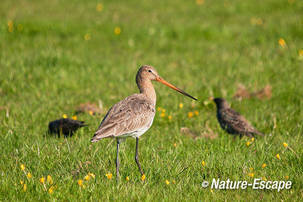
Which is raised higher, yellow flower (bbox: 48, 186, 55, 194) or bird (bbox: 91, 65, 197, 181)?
bird (bbox: 91, 65, 197, 181)

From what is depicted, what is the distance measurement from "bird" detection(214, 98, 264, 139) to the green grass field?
0.17 meters

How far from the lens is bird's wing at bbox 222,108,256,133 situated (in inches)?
297

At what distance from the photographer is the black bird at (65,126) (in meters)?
7.28

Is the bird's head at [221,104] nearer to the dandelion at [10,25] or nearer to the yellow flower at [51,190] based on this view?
the yellow flower at [51,190]

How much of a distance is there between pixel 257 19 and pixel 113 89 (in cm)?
740

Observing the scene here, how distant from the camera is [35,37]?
13.8 metres

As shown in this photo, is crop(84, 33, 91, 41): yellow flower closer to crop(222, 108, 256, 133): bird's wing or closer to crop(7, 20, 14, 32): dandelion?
crop(7, 20, 14, 32): dandelion

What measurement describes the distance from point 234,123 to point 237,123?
52 mm

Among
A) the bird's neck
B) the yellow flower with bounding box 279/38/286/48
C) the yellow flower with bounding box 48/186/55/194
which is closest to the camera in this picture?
the yellow flower with bounding box 48/186/55/194

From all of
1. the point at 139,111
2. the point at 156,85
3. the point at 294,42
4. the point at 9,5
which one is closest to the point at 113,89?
the point at 156,85

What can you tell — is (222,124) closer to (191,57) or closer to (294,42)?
→ (191,57)

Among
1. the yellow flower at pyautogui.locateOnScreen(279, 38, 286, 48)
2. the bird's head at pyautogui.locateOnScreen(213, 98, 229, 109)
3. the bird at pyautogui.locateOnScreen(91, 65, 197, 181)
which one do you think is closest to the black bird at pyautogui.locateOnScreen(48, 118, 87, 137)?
the bird at pyautogui.locateOnScreen(91, 65, 197, 181)

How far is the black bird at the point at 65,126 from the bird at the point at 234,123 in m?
2.54

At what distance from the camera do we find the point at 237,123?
765cm
